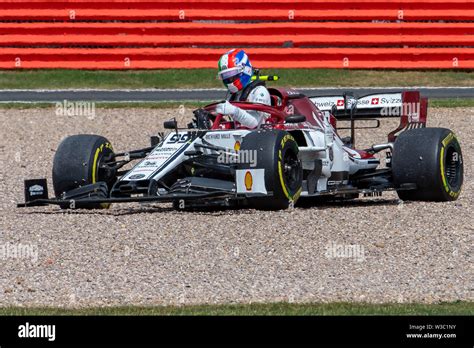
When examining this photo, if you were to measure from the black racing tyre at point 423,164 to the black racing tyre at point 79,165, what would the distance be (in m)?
3.16

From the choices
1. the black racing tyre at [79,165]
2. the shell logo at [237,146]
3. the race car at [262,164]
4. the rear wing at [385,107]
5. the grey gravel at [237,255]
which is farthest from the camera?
the rear wing at [385,107]

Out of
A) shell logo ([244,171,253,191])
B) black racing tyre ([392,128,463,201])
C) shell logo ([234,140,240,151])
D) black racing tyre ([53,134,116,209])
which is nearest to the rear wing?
black racing tyre ([392,128,463,201])

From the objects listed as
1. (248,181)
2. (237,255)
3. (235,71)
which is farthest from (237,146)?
(237,255)

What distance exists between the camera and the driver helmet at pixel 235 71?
13.4m

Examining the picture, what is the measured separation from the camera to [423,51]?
2394 cm

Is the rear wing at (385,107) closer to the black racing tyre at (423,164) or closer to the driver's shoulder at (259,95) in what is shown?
the black racing tyre at (423,164)

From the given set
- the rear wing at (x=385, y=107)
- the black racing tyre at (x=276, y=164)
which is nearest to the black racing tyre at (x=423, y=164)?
the rear wing at (x=385, y=107)

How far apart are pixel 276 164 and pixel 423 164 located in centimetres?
205

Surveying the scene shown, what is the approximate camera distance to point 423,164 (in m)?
13.4

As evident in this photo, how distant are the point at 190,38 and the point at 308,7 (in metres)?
2.33

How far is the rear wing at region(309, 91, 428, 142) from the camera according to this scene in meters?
14.5

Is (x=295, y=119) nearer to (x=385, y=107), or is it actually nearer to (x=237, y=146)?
(x=237, y=146)

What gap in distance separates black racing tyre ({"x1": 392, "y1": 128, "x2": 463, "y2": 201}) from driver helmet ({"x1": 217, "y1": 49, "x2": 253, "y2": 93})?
1.80 meters

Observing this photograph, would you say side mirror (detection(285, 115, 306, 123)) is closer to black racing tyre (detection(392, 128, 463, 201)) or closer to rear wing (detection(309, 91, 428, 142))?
black racing tyre (detection(392, 128, 463, 201))
